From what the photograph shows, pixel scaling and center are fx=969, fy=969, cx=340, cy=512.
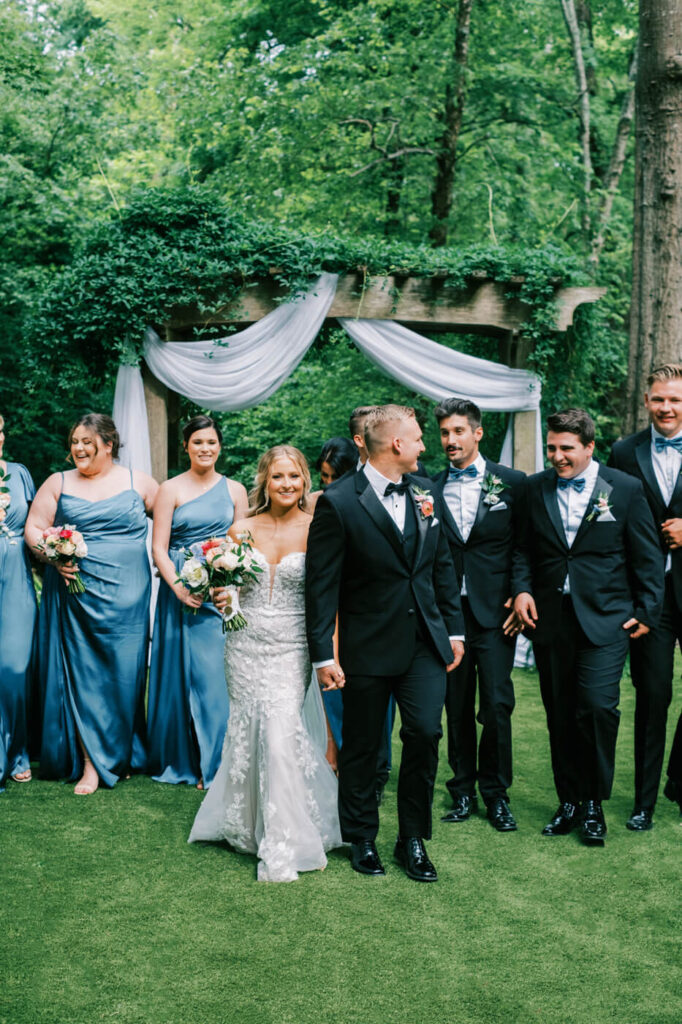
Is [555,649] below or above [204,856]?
above

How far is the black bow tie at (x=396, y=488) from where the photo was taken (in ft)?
12.6

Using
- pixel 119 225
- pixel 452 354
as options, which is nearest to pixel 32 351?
pixel 119 225

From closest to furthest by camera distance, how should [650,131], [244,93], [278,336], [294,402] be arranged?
[650,131]
[278,336]
[244,93]
[294,402]

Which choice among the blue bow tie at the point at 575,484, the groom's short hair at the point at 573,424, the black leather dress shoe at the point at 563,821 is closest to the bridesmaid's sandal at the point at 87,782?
the black leather dress shoe at the point at 563,821

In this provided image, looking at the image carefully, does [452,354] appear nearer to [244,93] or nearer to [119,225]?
[119,225]

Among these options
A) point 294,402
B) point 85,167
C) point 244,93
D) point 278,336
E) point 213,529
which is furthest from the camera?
point 294,402

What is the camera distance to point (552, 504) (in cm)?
436

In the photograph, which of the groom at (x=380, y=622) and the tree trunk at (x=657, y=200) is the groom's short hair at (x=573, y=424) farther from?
the tree trunk at (x=657, y=200)

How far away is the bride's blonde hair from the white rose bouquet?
0.25 m

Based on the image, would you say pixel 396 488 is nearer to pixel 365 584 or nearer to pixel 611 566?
pixel 365 584

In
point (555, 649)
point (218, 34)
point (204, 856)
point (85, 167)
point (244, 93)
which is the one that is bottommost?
point (204, 856)

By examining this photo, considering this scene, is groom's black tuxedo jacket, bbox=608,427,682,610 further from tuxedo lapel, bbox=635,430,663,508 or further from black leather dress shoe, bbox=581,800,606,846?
black leather dress shoe, bbox=581,800,606,846

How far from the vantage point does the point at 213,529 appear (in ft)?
17.2

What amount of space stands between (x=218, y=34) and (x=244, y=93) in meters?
2.59
